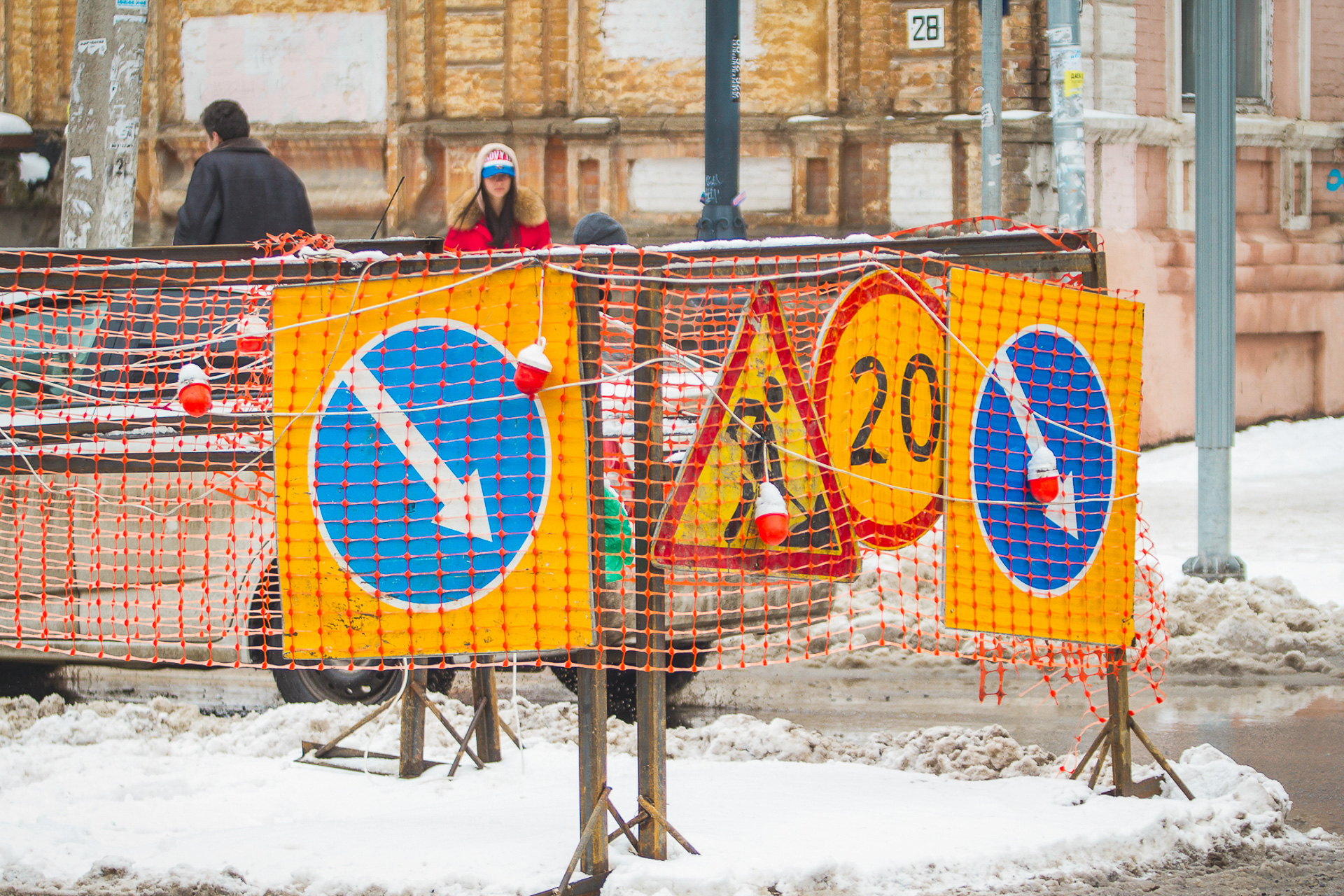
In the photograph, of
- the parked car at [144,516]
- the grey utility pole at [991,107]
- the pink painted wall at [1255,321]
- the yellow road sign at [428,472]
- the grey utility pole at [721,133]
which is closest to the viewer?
the yellow road sign at [428,472]

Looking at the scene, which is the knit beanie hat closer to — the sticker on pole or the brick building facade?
the sticker on pole

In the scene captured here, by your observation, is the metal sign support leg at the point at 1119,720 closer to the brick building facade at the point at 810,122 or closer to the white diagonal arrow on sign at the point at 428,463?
the white diagonal arrow on sign at the point at 428,463

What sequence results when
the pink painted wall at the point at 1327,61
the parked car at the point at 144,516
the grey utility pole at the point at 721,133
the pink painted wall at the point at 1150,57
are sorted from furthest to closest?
the pink painted wall at the point at 1327,61 → the pink painted wall at the point at 1150,57 → the grey utility pole at the point at 721,133 → the parked car at the point at 144,516

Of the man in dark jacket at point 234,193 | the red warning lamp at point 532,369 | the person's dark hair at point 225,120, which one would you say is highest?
the person's dark hair at point 225,120

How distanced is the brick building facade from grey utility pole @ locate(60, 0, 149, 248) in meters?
5.97

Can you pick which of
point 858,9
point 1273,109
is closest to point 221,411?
point 858,9

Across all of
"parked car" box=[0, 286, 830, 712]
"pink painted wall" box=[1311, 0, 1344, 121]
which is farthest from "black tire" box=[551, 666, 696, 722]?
"pink painted wall" box=[1311, 0, 1344, 121]

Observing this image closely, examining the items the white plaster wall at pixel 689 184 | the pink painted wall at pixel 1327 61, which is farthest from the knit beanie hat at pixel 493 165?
the pink painted wall at pixel 1327 61

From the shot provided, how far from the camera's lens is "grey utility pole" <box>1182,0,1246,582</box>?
28.2 ft

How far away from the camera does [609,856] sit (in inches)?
151

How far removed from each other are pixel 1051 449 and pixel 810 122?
10582 mm

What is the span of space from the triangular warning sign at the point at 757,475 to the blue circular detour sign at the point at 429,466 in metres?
0.45

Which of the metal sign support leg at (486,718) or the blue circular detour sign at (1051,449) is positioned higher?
the blue circular detour sign at (1051,449)

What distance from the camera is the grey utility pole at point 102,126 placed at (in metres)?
8.96
